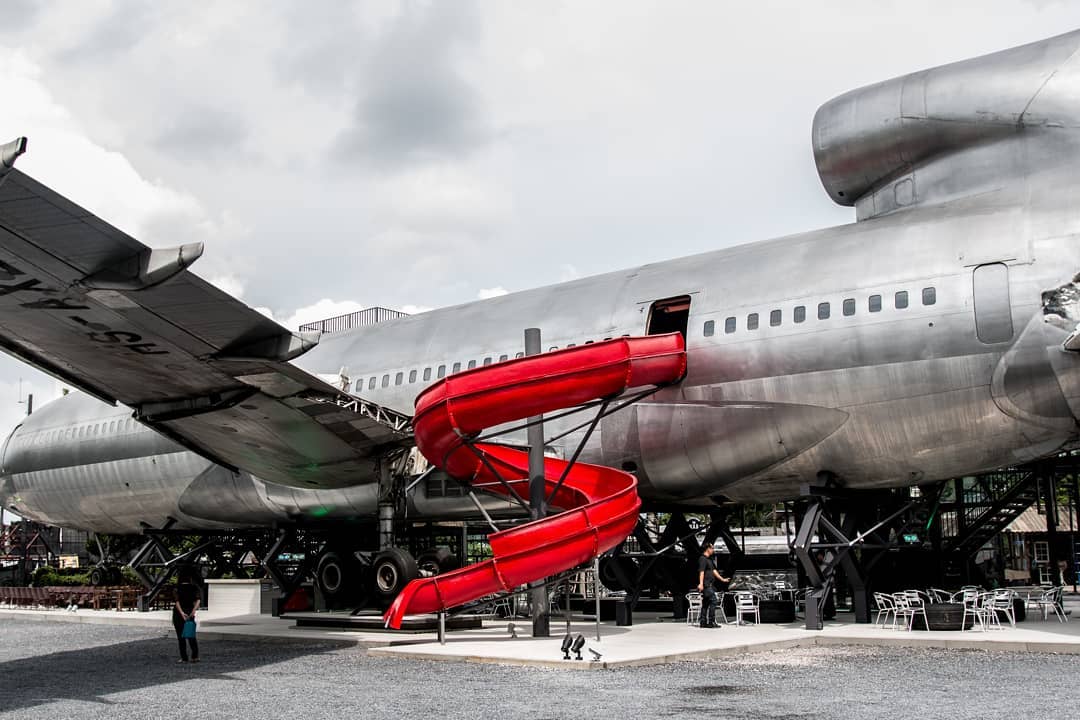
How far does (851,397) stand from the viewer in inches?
680

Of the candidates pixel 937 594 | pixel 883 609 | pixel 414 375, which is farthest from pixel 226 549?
pixel 937 594

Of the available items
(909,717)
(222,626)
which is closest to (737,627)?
(909,717)

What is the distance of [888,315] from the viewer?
16.9 meters

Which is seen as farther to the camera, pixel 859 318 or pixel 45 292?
pixel 859 318

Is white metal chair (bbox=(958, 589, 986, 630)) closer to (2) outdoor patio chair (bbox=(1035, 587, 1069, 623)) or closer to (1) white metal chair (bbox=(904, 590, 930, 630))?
(1) white metal chair (bbox=(904, 590, 930, 630))

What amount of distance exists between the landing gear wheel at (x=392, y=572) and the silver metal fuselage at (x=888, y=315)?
3977 mm

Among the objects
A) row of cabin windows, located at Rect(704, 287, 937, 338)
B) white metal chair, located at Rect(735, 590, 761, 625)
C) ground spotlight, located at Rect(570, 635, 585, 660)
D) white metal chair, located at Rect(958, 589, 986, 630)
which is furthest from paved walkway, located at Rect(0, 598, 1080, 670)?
row of cabin windows, located at Rect(704, 287, 937, 338)

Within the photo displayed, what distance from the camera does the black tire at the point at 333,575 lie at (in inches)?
897

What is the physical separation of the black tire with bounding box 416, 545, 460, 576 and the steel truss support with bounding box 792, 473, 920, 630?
8123mm

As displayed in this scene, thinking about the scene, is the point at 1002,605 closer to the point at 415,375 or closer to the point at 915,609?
the point at 915,609

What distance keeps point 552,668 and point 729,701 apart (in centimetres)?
343

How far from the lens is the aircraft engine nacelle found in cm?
1689

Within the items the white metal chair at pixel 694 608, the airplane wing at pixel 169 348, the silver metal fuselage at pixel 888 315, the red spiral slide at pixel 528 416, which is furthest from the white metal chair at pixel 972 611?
the airplane wing at pixel 169 348

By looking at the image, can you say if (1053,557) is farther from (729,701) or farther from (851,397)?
(729,701)
